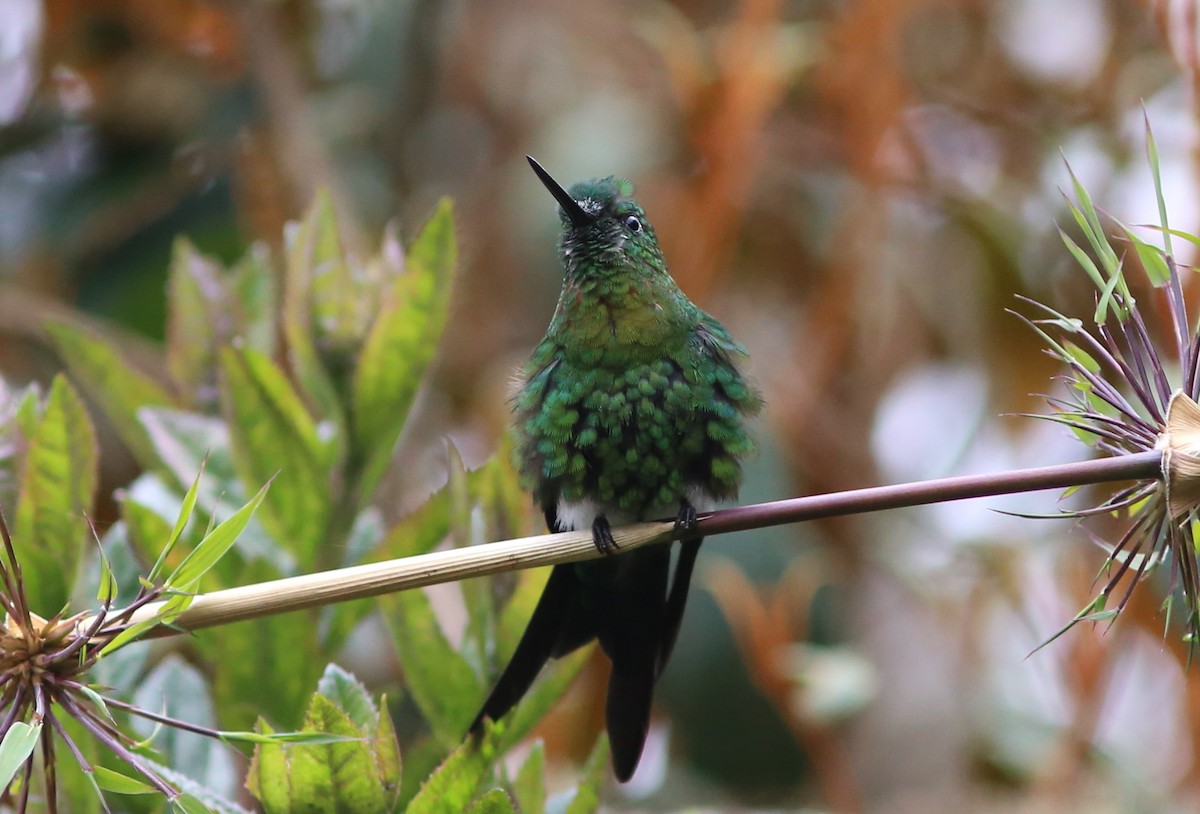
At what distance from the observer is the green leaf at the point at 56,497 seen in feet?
4.95

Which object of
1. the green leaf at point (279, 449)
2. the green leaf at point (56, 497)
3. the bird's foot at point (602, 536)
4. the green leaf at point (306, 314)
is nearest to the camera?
the bird's foot at point (602, 536)

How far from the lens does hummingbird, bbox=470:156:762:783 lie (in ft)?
6.42

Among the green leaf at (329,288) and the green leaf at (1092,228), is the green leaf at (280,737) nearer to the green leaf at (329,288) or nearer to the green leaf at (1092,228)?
the green leaf at (1092,228)

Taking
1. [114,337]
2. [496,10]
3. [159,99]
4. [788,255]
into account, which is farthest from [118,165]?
[788,255]

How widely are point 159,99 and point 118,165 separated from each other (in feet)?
0.79

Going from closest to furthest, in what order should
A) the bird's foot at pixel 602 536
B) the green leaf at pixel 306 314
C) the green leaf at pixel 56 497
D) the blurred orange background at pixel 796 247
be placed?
the bird's foot at pixel 602 536, the green leaf at pixel 56 497, the green leaf at pixel 306 314, the blurred orange background at pixel 796 247

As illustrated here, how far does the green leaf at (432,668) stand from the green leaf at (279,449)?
8.7 inches

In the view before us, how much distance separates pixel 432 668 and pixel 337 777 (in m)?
0.40

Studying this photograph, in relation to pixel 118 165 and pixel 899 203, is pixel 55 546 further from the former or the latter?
pixel 899 203

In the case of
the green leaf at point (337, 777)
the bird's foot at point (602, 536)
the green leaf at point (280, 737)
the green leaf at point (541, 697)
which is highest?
the bird's foot at point (602, 536)

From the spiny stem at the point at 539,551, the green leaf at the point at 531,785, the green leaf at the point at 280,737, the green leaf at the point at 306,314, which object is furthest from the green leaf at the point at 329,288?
the green leaf at the point at 280,737

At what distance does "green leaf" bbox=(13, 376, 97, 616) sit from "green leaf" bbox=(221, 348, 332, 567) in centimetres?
24

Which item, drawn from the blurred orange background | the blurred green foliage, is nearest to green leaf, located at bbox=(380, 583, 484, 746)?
the blurred green foliage

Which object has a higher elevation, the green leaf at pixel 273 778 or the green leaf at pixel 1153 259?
the green leaf at pixel 1153 259
